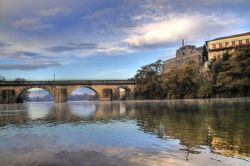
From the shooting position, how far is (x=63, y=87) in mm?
136250

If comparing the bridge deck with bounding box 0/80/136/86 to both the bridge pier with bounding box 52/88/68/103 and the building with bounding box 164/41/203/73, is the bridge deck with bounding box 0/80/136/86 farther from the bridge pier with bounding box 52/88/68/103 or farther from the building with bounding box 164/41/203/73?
the building with bounding box 164/41/203/73

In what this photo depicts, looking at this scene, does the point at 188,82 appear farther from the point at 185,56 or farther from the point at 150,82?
the point at 185,56

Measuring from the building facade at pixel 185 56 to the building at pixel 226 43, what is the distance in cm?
1413

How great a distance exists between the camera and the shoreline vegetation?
9350cm

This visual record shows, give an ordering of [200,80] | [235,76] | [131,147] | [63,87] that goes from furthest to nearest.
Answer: [63,87]
[200,80]
[235,76]
[131,147]

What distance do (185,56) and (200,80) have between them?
5365 cm

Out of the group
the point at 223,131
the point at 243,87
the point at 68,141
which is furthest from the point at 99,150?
the point at 243,87

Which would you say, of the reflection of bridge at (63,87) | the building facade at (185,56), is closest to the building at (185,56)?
the building facade at (185,56)

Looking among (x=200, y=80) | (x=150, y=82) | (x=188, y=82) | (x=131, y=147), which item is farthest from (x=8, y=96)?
(x=131, y=147)

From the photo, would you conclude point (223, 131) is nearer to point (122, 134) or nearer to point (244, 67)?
point (122, 134)

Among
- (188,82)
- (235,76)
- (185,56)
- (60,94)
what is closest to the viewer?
(235,76)

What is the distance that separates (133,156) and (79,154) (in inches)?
112

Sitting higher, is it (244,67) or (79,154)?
(244,67)

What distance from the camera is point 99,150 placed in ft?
61.8
